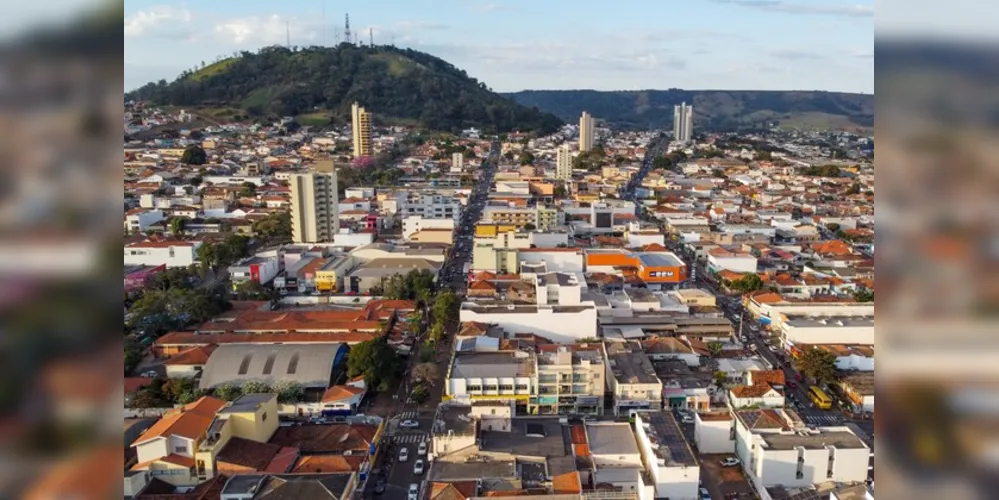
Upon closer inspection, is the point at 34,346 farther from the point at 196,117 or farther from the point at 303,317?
the point at 196,117

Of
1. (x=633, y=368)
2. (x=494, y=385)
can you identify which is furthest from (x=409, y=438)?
(x=633, y=368)

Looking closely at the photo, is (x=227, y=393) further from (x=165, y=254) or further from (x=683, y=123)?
(x=683, y=123)

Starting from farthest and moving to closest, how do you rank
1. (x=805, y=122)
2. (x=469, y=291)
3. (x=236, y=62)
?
(x=805, y=122) → (x=236, y=62) → (x=469, y=291)

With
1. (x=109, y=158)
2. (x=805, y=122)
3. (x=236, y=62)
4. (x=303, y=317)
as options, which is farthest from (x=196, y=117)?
(x=805, y=122)

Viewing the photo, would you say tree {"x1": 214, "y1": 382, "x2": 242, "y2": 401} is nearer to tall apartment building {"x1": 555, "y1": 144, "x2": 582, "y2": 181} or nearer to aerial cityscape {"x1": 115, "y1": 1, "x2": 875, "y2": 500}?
aerial cityscape {"x1": 115, "y1": 1, "x2": 875, "y2": 500}

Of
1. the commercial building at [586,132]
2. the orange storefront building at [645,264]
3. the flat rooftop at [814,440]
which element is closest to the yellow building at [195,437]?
the flat rooftop at [814,440]

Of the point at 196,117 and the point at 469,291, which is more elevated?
the point at 196,117

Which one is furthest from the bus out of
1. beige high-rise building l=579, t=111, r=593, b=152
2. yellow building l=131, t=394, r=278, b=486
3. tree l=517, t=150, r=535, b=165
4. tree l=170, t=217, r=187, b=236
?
beige high-rise building l=579, t=111, r=593, b=152
